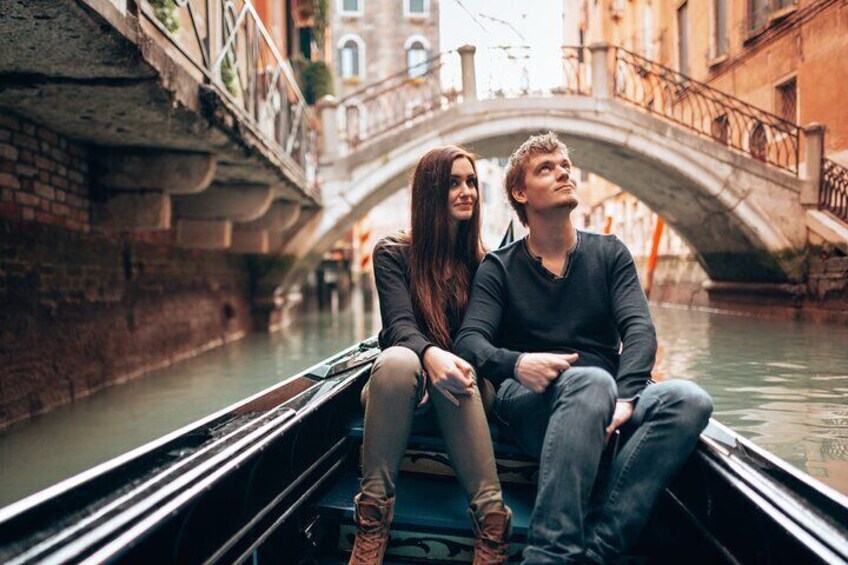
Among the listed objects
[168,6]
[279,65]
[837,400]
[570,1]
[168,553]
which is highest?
[570,1]

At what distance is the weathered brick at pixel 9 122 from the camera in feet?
11.0

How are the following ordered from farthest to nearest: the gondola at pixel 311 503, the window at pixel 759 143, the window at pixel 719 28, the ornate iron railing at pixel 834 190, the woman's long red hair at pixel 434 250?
the window at pixel 719 28 → the window at pixel 759 143 → the ornate iron railing at pixel 834 190 → the woman's long red hair at pixel 434 250 → the gondola at pixel 311 503

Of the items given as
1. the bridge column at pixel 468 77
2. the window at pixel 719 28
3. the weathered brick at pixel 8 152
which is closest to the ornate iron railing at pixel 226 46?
the weathered brick at pixel 8 152

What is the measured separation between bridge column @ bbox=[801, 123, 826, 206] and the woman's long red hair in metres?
7.12

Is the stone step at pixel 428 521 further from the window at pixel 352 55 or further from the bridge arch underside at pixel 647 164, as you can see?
the window at pixel 352 55

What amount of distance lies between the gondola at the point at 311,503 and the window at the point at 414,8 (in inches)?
812

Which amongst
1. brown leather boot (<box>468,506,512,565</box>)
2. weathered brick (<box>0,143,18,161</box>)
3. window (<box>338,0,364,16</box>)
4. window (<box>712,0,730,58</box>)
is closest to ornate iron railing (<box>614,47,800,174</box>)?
window (<box>712,0,730,58</box>)

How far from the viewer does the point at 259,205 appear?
6047mm

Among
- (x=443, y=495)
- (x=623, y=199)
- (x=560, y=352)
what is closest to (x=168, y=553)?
(x=443, y=495)

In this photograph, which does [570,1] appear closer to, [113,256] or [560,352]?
[113,256]

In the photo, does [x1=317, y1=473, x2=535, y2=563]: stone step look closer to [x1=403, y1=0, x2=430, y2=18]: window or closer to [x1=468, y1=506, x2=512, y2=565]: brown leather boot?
[x1=468, y1=506, x2=512, y2=565]: brown leather boot

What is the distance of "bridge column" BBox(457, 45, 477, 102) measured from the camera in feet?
27.7

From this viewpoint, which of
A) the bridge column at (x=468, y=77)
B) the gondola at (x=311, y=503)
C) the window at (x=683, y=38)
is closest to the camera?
the gondola at (x=311, y=503)

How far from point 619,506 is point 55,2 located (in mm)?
1926
